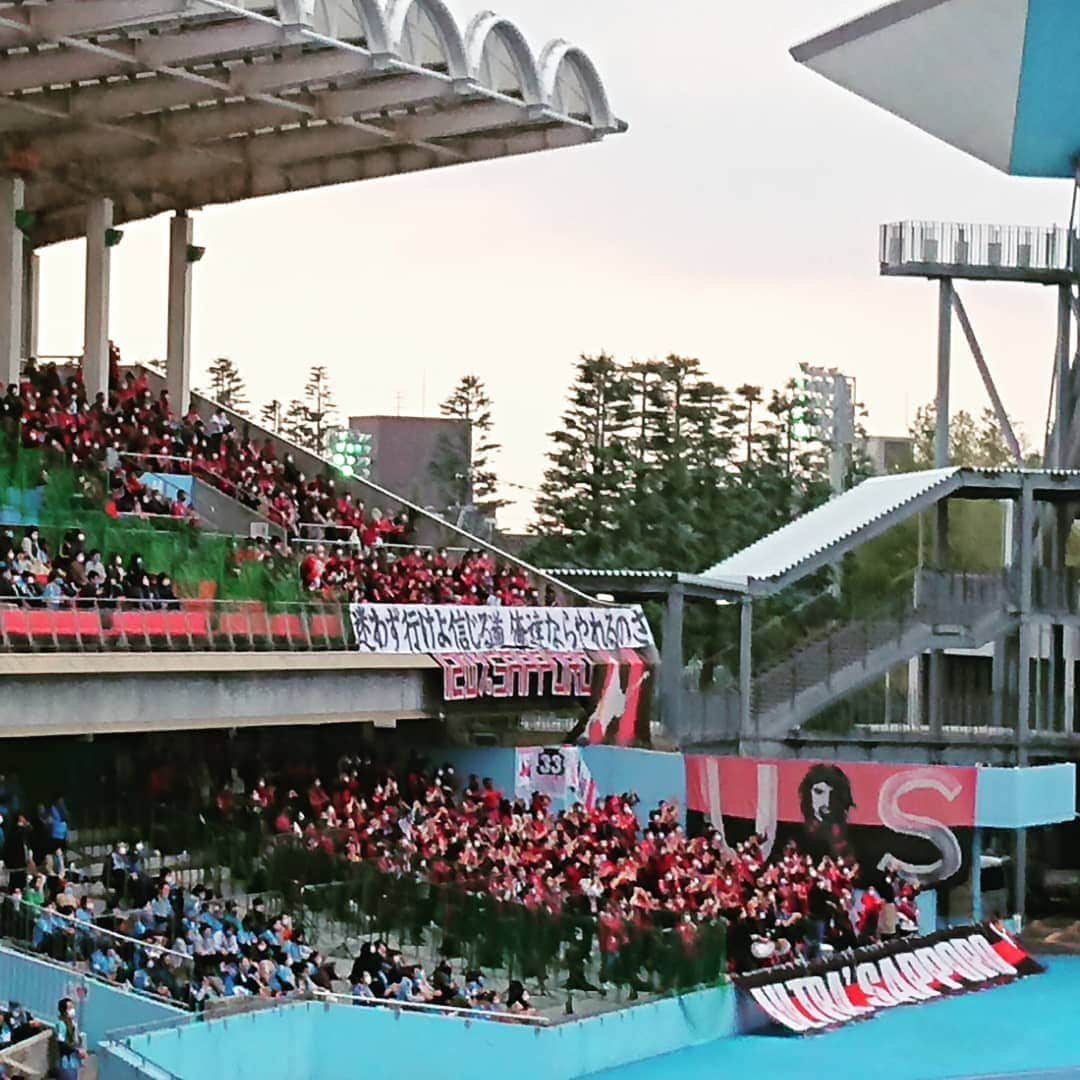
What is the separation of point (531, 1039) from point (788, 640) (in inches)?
1484

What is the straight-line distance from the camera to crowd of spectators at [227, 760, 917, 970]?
26047 mm

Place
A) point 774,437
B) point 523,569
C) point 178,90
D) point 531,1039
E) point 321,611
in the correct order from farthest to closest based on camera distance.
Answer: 1. point 774,437
2. point 523,569
3. point 178,90
4. point 321,611
5. point 531,1039

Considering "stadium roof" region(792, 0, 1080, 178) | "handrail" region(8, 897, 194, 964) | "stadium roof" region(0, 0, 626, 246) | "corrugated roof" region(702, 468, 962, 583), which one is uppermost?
"stadium roof" region(792, 0, 1080, 178)

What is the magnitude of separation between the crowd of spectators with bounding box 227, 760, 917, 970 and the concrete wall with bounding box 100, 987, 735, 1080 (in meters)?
0.96

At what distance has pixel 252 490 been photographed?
3356 centimetres

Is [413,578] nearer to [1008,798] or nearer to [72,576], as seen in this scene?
[72,576]

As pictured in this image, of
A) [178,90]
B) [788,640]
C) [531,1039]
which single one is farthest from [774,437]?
[531,1039]

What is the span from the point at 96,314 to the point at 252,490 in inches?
163

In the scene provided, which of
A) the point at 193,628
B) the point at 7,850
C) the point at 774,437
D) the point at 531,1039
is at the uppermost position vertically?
the point at 774,437

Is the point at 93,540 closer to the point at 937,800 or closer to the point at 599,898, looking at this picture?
the point at 599,898

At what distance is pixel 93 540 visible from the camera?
26859 mm

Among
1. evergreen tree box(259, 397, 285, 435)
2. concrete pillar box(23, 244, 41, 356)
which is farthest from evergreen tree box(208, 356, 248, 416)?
concrete pillar box(23, 244, 41, 356)

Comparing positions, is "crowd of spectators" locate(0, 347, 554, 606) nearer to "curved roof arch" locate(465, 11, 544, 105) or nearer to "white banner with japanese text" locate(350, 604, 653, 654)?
"white banner with japanese text" locate(350, 604, 653, 654)

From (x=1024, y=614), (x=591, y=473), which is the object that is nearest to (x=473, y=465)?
(x=591, y=473)
